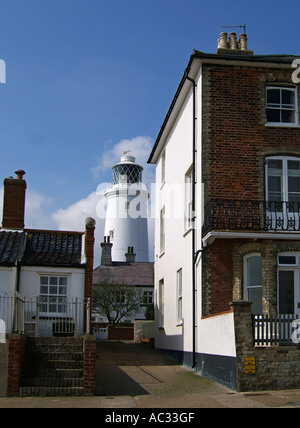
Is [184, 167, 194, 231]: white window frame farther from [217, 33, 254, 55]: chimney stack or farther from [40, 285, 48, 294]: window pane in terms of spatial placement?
[40, 285, 48, 294]: window pane

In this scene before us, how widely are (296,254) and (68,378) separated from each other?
785 cm

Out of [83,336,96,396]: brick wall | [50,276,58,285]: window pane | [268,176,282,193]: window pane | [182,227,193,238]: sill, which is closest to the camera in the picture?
[83,336,96,396]: brick wall

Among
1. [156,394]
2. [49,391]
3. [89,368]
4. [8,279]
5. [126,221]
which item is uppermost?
[126,221]

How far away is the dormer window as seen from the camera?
1925cm

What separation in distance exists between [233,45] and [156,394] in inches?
500

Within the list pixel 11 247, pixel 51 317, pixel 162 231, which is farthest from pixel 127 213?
pixel 51 317

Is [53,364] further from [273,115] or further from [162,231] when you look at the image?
[162,231]

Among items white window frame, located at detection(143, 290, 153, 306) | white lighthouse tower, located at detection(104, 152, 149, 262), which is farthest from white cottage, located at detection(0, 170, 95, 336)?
white lighthouse tower, located at detection(104, 152, 149, 262)

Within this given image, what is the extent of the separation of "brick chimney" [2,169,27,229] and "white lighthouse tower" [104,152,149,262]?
3279cm

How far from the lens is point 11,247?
20.5m

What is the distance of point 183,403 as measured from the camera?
12.5 meters

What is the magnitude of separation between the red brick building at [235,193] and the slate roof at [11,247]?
5.81 meters

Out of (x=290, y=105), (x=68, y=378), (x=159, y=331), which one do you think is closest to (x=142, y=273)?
(x=159, y=331)
